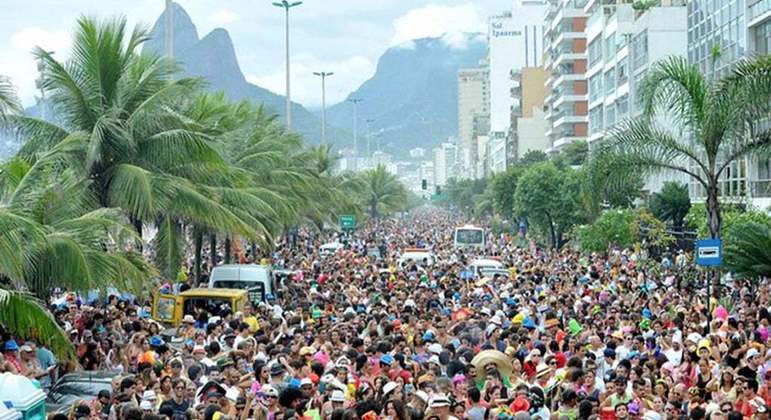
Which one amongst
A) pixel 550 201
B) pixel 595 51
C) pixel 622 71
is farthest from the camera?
pixel 595 51

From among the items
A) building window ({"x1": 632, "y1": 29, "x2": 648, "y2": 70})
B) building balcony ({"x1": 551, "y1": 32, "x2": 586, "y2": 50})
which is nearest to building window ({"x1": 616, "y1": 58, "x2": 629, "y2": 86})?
building window ({"x1": 632, "y1": 29, "x2": 648, "y2": 70})

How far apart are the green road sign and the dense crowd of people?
44518 mm

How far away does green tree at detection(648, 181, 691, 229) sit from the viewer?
154ft

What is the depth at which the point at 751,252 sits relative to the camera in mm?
24141

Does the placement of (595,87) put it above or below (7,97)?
above

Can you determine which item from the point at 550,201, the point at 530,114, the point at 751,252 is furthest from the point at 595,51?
the point at 530,114

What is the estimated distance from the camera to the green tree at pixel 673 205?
46844mm

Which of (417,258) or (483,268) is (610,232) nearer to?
(417,258)

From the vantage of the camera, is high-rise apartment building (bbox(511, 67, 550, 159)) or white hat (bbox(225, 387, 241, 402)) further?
high-rise apartment building (bbox(511, 67, 550, 159))

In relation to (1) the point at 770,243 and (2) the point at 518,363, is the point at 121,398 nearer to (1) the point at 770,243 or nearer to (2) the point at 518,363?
(2) the point at 518,363

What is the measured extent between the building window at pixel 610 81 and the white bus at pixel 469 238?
1375 centimetres

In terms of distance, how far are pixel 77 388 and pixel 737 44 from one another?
3270 cm

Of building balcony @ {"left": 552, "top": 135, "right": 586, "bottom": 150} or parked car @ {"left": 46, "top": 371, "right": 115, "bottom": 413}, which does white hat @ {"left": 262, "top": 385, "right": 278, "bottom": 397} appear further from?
building balcony @ {"left": 552, "top": 135, "right": 586, "bottom": 150}

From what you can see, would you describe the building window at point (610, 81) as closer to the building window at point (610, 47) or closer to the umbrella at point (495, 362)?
the building window at point (610, 47)
